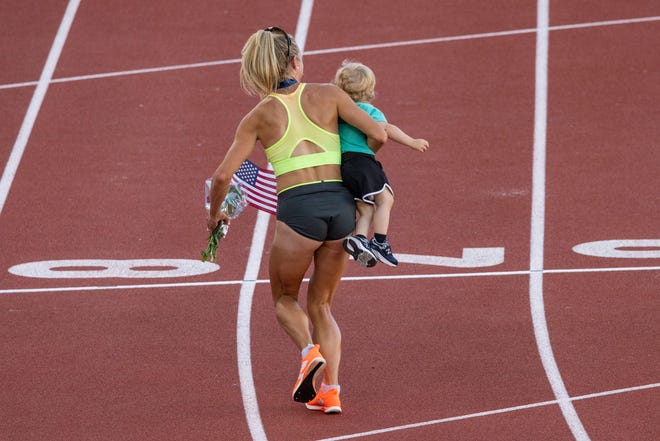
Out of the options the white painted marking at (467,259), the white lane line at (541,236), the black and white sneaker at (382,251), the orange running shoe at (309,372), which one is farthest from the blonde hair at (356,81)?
the white painted marking at (467,259)

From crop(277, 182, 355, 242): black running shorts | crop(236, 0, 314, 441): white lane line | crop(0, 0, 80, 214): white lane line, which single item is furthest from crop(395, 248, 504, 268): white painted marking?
crop(0, 0, 80, 214): white lane line

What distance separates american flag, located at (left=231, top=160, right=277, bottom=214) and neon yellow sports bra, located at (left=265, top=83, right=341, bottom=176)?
0.63 metres

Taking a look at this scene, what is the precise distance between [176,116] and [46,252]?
128 inches

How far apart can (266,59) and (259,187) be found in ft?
3.44

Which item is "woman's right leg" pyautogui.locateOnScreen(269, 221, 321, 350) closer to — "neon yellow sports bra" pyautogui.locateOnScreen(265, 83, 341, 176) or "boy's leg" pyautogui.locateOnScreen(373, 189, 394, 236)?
"neon yellow sports bra" pyautogui.locateOnScreen(265, 83, 341, 176)

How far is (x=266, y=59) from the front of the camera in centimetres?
723

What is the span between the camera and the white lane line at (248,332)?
7.72 m

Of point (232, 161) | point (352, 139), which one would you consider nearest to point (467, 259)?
point (352, 139)

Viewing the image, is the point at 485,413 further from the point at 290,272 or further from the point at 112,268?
the point at 112,268

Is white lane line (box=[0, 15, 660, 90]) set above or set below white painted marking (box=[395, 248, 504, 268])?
above

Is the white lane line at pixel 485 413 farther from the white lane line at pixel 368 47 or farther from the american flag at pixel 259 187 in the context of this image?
the white lane line at pixel 368 47

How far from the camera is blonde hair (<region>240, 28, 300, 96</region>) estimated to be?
7215 millimetres

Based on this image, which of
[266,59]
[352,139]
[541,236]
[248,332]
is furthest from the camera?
[541,236]

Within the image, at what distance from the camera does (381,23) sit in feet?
51.6
